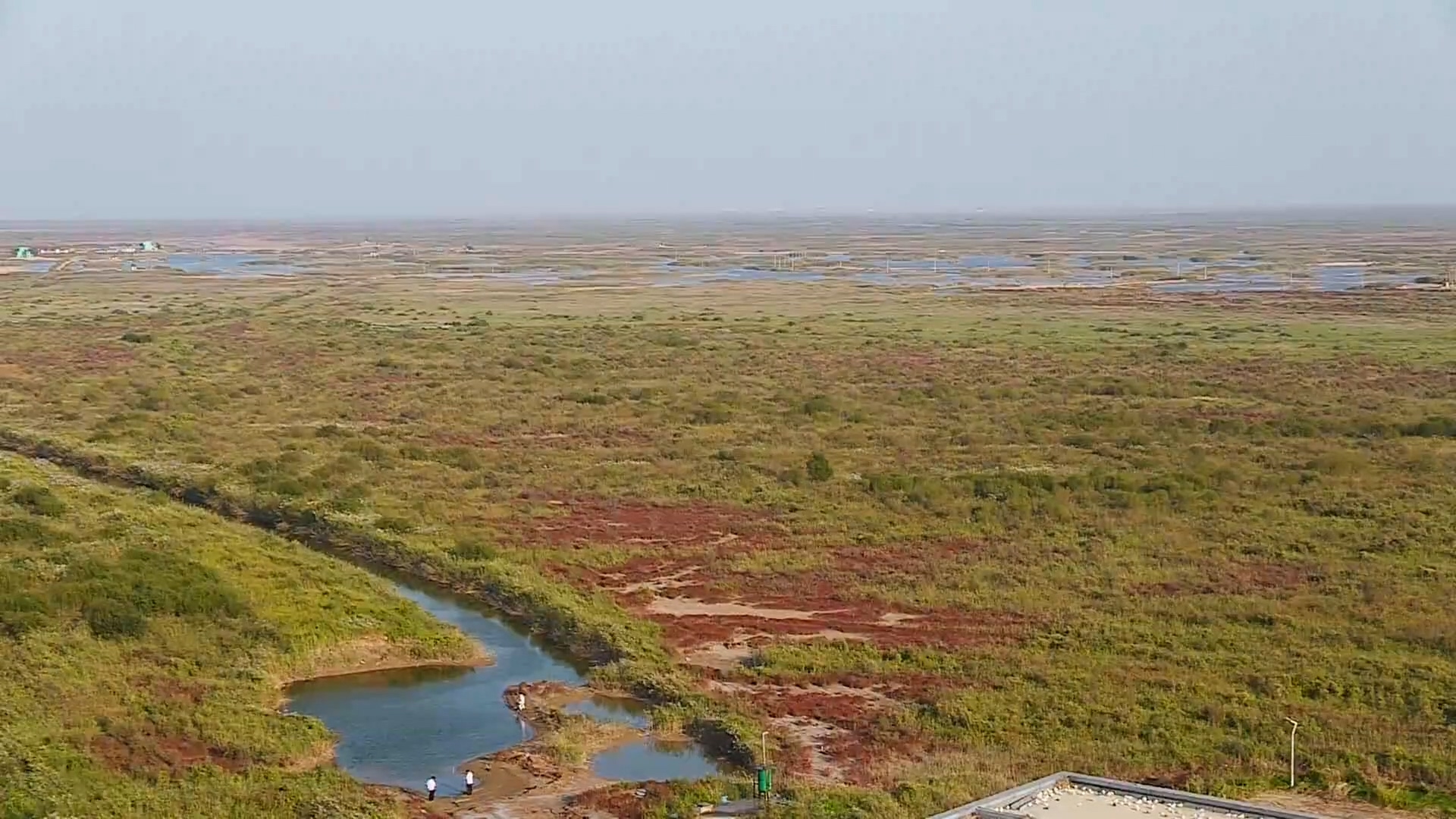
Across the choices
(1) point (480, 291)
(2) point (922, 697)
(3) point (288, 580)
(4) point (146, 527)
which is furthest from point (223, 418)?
(1) point (480, 291)

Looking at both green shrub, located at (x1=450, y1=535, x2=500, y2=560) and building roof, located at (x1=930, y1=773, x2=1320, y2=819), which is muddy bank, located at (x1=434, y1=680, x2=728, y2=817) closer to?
building roof, located at (x1=930, y1=773, x2=1320, y2=819)

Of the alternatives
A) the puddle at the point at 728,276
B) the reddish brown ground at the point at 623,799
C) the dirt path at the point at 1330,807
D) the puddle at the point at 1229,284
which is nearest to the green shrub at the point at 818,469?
the reddish brown ground at the point at 623,799

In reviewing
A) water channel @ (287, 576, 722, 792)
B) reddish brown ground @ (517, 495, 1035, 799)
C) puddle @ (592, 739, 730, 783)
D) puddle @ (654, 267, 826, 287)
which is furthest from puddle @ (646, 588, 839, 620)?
puddle @ (654, 267, 826, 287)

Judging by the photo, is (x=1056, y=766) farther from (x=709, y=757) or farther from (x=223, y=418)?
(x=223, y=418)

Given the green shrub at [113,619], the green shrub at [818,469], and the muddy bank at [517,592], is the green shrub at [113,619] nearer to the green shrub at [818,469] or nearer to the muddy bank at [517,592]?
the muddy bank at [517,592]

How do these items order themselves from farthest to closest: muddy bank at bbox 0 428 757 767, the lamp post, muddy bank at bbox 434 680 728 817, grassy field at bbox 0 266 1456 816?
muddy bank at bbox 0 428 757 767, grassy field at bbox 0 266 1456 816, muddy bank at bbox 434 680 728 817, the lamp post

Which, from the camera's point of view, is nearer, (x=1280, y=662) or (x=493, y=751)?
(x=493, y=751)

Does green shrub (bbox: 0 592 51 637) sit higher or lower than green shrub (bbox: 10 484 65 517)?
lower
